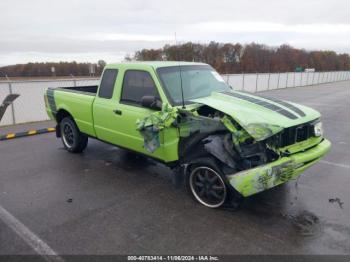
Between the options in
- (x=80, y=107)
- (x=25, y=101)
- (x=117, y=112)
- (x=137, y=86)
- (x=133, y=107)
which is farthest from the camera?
(x=25, y=101)

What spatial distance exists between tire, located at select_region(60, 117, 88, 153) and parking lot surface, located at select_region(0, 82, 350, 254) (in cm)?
66

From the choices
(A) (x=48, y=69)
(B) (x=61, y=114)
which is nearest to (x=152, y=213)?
(B) (x=61, y=114)

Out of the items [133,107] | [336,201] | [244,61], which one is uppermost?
[244,61]

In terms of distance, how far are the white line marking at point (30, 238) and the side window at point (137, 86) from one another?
2384 millimetres

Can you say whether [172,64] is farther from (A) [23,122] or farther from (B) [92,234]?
(A) [23,122]

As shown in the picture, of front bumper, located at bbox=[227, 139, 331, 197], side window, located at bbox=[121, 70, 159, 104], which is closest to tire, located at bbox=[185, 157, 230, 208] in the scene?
front bumper, located at bbox=[227, 139, 331, 197]

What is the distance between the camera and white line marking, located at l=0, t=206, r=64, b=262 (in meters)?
3.17

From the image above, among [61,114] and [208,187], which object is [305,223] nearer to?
[208,187]

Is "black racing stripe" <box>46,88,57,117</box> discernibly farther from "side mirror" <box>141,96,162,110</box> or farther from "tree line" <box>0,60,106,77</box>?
"tree line" <box>0,60,106,77</box>

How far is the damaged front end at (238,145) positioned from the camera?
362cm

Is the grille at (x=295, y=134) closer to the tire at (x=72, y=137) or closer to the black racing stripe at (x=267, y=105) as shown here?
the black racing stripe at (x=267, y=105)

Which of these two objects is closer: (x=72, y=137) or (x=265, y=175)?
(x=265, y=175)

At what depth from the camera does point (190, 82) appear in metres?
5.06

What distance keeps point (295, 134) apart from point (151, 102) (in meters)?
1.98
